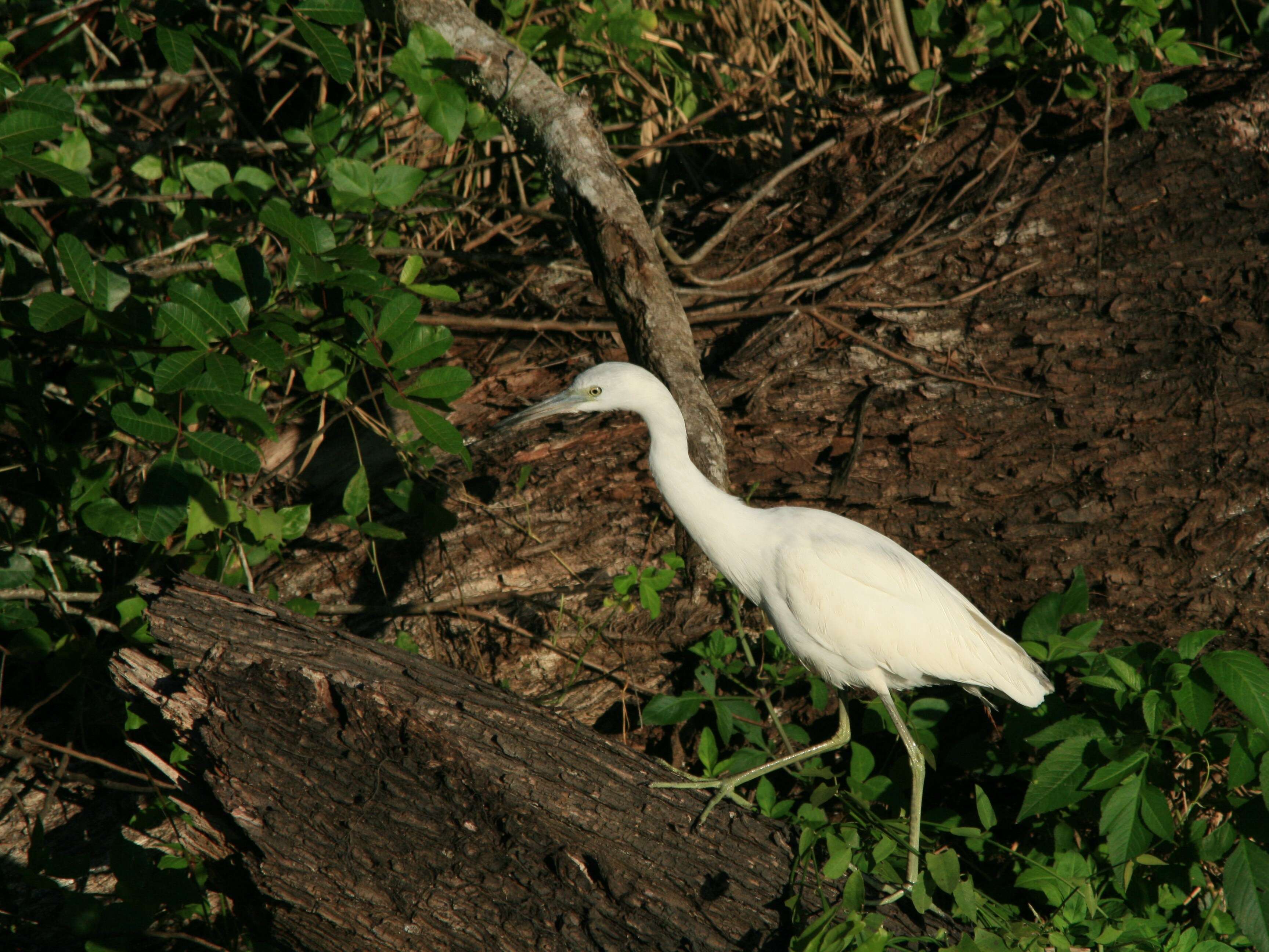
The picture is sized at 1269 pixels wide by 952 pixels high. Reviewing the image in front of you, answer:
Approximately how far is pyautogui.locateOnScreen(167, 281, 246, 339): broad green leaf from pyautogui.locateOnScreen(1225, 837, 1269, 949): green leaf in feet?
8.64

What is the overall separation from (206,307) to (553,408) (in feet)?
3.05

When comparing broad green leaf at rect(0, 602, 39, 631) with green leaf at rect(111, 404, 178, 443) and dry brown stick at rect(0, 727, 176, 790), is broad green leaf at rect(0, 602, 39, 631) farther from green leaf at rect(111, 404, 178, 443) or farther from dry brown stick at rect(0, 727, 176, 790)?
green leaf at rect(111, 404, 178, 443)

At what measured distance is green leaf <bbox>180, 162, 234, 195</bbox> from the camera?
2.96 meters

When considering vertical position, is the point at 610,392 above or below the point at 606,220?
below

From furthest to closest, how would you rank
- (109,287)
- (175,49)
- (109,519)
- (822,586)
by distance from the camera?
(175,49) < (822,586) < (109,519) < (109,287)

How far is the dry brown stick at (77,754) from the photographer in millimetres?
2428

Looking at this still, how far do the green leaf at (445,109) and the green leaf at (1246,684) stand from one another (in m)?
2.50

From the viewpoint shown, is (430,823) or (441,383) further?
(441,383)

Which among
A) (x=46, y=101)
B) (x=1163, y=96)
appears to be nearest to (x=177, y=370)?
(x=46, y=101)

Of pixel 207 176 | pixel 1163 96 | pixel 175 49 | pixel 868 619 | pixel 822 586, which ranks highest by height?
pixel 175 49

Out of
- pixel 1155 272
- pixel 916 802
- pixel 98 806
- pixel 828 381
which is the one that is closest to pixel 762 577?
pixel 916 802

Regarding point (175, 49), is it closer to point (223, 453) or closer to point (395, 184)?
point (395, 184)

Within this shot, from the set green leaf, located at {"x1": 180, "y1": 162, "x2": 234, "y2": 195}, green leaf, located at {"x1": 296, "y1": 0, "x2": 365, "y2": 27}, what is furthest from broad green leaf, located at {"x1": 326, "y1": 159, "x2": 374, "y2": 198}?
green leaf, located at {"x1": 180, "y1": 162, "x2": 234, "y2": 195}

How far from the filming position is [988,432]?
2.97 m
